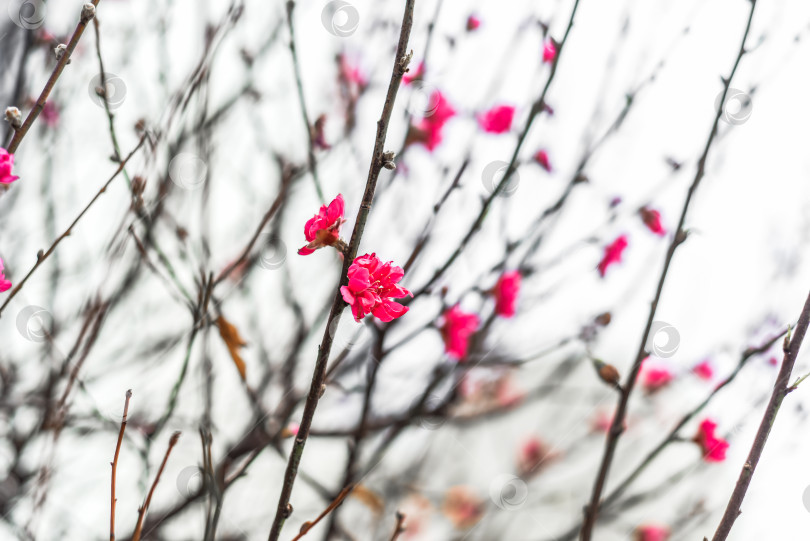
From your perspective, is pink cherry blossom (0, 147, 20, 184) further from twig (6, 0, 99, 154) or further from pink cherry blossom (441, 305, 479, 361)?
pink cherry blossom (441, 305, 479, 361)

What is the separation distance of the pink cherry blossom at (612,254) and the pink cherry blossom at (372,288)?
3.71 feet

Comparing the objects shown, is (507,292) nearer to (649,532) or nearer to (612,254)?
(612,254)

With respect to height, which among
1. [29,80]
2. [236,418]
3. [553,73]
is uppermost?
[29,80]

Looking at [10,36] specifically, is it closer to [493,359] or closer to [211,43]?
[211,43]

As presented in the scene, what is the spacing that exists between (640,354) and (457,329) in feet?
2.31

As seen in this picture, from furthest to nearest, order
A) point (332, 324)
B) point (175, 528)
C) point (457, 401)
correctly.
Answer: point (457, 401), point (175, 528), point (332, 324)

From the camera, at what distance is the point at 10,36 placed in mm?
1997

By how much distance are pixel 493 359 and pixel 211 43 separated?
3.97 feet

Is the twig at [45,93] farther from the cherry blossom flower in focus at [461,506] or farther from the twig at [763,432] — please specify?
the cherry blossom flower in focus at [461,506]

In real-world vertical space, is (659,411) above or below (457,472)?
below

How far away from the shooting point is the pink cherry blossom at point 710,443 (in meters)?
1.38

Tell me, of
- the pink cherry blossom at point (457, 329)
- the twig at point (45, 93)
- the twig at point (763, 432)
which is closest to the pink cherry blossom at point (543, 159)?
the pink cherry blossom at point (457, 329)

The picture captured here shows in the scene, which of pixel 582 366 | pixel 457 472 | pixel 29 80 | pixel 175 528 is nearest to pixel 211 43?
pixel 29 80

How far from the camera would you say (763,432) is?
0.66 m
